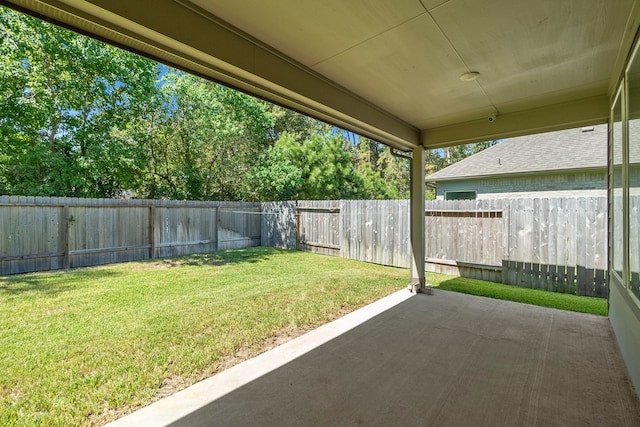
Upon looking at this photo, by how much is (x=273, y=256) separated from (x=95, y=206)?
427cm

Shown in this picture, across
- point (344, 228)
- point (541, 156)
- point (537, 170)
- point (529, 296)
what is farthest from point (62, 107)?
point (541, 156)

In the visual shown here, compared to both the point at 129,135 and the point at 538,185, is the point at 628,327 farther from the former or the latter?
the point at 129,135

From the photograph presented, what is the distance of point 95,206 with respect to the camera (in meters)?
6.80

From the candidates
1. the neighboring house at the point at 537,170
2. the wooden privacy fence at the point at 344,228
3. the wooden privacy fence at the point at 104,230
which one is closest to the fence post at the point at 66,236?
the wooden privacy fence at the point at 104,230

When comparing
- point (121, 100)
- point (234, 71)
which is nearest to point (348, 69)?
point (234, 71)

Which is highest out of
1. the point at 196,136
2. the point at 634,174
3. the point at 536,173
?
the point at 196,136

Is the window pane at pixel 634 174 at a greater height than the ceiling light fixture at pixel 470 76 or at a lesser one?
lesser

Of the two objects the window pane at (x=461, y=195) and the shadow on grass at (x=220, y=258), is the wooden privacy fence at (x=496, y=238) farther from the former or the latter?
the window pane at (x=461, y=195)

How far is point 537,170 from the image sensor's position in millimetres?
7746

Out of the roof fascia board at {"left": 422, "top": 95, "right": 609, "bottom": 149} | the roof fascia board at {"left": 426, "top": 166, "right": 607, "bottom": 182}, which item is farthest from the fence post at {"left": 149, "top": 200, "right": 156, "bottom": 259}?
the roof fascia board at {"left": 426, "top": 166, "right": 607, "bottom": 182}

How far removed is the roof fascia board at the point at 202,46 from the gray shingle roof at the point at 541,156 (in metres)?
6.66

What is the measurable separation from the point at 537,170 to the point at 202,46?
863 centimetres

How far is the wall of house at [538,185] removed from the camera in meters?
7.24

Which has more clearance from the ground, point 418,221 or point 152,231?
point 418,221
